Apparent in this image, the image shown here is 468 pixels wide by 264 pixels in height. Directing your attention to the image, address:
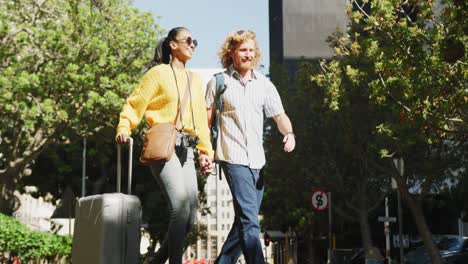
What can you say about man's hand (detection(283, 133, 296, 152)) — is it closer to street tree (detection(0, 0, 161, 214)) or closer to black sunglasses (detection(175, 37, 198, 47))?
black sunglasses (detection(175, 37, 198, 47))

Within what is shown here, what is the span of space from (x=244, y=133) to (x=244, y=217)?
1.94ft

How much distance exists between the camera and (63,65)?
25969mm

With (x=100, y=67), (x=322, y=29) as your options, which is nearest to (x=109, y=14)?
(x=100, y=67)

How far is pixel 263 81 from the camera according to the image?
20.0 ft

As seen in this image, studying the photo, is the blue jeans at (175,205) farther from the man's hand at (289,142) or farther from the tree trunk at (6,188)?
the tree trunk at (6,188)

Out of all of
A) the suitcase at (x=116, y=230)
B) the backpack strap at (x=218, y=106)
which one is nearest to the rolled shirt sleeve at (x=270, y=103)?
the backpack strap at (x=218, y=106)

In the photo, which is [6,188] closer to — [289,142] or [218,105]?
[218,105]

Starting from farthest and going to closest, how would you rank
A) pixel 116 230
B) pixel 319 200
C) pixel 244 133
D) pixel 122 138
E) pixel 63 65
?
pixel 319 200 → pixel 63 65 → pixel 244 133 → pixel 122 138 → pixel 116 230

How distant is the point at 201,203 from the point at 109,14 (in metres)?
27.3

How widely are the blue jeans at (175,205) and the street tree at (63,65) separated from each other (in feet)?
65.8

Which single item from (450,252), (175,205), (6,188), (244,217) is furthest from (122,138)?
(450,252)

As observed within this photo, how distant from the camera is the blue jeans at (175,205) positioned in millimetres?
5453

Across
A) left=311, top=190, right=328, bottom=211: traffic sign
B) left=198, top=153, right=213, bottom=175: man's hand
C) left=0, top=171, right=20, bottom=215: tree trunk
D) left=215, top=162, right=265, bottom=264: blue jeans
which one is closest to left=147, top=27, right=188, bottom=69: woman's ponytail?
left=198, top=153, right=213, bottom=175: man's hand

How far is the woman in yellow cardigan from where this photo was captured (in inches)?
216
